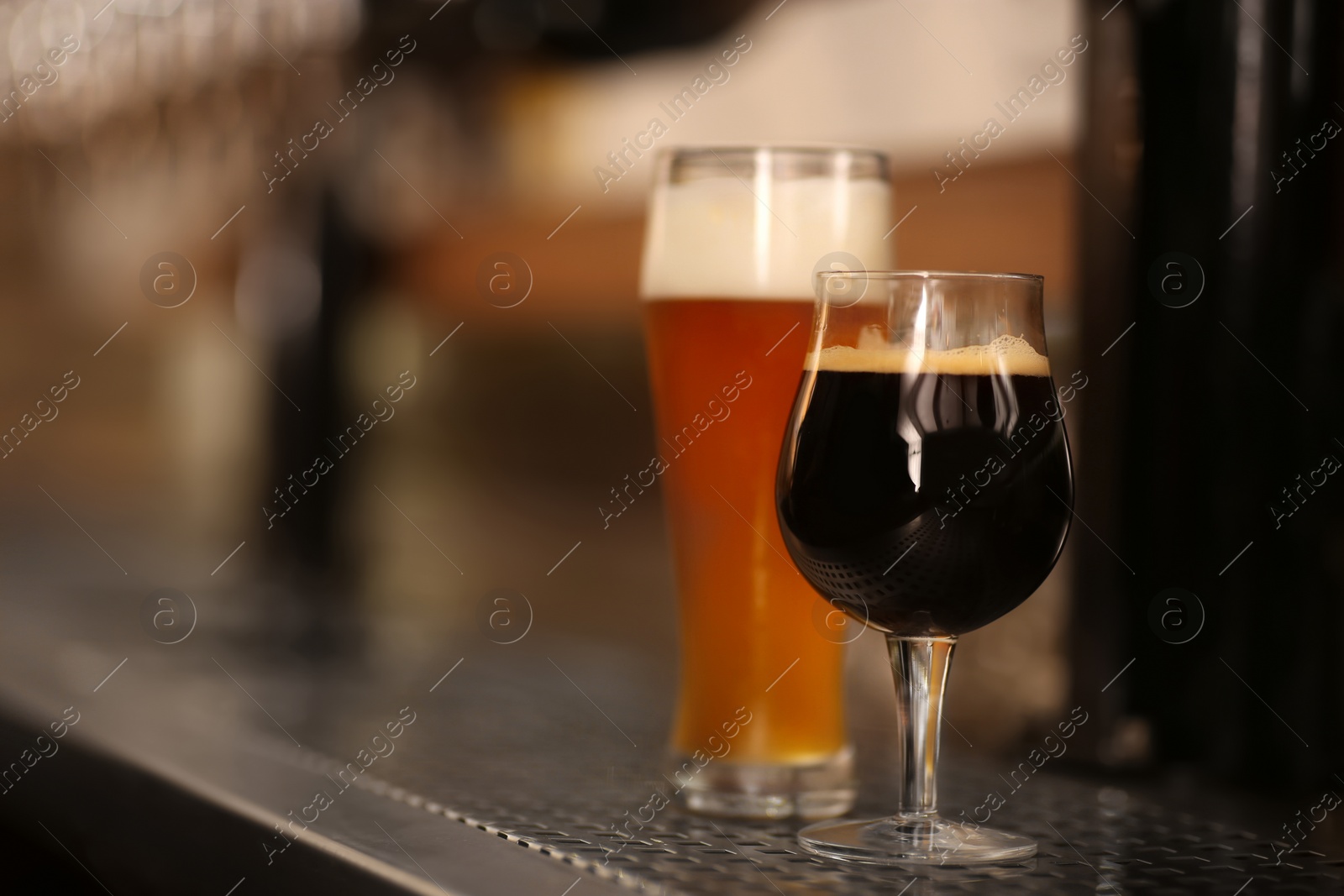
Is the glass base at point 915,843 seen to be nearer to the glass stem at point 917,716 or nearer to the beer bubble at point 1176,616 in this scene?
the glass stem at point 917,716

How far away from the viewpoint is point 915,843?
842 mm

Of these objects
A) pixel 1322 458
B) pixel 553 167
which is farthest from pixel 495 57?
pixel 1322 458

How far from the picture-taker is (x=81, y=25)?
2.22 m

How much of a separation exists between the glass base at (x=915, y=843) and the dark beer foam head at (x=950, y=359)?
0.27 m

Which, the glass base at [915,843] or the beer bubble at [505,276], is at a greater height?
the beer bubble at [505,276]

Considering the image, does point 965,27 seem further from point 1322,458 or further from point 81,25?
point 81,25

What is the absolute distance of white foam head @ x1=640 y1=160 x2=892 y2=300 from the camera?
3.35ft

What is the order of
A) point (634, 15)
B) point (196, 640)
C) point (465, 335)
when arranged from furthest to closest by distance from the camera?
point (465, 335), point (634, 15), point (196, 640)

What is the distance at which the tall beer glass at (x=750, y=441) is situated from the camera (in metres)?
1.02

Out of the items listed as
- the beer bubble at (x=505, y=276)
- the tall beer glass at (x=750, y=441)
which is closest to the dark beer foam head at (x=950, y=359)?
the tall beer glass at (x=750, y=441)

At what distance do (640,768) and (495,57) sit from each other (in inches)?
66.5

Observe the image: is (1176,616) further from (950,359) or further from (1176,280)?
(950,359)

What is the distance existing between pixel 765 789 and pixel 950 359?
13.8 inches

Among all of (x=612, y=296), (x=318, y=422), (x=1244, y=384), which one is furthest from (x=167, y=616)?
(x=1244, y=384)
